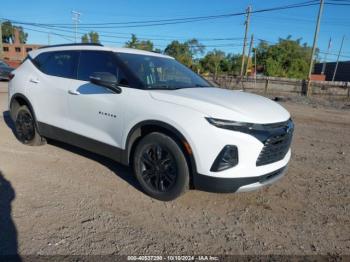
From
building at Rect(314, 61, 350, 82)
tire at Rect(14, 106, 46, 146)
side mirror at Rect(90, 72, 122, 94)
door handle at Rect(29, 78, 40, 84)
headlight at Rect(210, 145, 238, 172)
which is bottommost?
building at Rect(314, 61, 350, 82)

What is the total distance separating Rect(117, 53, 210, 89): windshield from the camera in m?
3.76

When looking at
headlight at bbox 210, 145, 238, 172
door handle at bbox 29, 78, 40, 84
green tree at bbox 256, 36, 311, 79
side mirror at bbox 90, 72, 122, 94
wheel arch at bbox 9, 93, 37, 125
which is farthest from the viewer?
green tree at bbox 256, 36, 311, 79

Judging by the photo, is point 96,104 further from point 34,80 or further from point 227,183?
point 227,183

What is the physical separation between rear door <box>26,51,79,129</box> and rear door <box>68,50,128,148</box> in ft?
0.57

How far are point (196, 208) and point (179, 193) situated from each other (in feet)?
1.01

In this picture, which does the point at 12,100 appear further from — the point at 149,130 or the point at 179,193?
the point at 179,193

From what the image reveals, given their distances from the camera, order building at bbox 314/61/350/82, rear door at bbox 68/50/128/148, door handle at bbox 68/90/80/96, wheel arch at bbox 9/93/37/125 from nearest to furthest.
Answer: rear door at bbox 68/50/128/148
door handle at bbox 68/90/80/96
wheel arch at bbox 9/93/37/125
building at bbox 314/61/350/82

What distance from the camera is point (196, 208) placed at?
11.1 feet

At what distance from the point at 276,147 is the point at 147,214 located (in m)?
1.63

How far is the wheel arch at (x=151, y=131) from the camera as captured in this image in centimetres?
311

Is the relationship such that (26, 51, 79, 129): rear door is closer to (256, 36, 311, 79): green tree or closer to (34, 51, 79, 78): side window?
(34, 51, 79, 78): side window

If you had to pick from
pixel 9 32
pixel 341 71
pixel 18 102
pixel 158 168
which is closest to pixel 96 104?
pixel 158 168

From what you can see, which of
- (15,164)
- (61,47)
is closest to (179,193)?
(15,164)

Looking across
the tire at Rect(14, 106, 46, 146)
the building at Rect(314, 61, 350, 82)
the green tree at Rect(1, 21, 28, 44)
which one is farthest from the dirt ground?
the green tree at Rect(1, 21, 28, 44)
